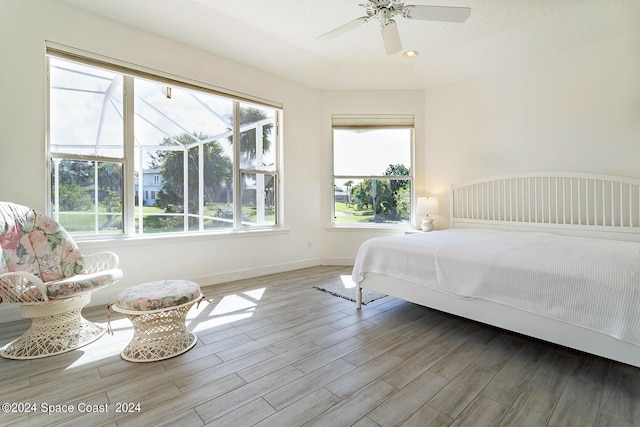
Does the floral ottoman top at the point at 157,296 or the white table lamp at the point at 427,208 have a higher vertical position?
the white table lamp at the point at 427,208

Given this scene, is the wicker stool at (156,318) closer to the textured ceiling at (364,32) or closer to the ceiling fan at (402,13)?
the ceiling fan at (402,13)

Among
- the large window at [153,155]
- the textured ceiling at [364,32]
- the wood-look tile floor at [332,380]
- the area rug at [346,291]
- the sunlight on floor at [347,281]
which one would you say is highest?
the textured ceiling at [364,32]

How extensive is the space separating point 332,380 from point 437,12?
8.91 ft

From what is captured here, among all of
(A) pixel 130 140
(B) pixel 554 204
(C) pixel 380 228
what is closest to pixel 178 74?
(A) pixel 130 140

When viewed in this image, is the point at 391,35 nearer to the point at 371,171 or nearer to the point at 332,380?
the point at 371,171

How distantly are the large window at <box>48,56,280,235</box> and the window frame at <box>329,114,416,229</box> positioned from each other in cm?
97

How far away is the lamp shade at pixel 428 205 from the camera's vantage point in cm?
424

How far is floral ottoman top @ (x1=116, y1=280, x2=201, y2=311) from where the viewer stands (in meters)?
1.89

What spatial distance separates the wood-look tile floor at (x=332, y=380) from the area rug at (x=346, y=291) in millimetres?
630

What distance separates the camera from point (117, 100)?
10.2ft

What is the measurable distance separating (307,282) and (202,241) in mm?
1385

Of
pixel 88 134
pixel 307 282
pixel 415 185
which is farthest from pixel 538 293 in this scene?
pixel 88 134

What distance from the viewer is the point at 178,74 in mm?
3395

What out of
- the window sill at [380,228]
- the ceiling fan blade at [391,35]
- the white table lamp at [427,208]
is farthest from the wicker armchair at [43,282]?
the white table lamp at [427,208]
